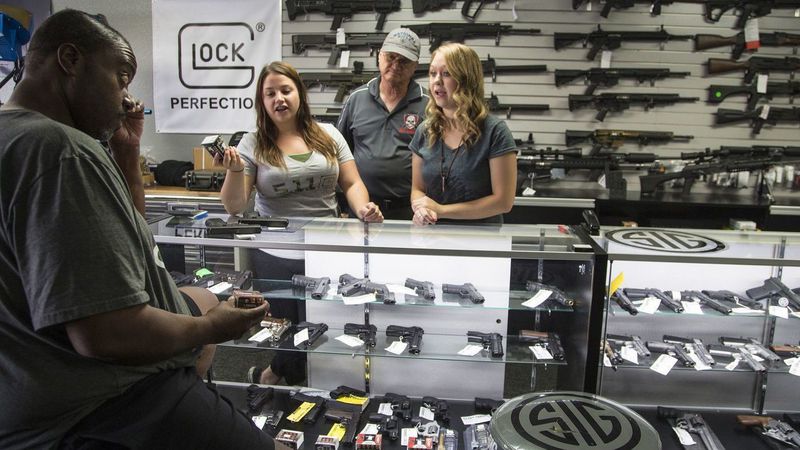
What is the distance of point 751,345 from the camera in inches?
95.4

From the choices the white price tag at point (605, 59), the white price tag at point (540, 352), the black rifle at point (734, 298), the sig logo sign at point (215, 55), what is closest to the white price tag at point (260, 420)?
the white price tag at point (540, 352)

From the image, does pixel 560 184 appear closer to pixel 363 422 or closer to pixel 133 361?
pixel 363 422

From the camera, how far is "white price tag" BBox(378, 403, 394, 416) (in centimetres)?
236

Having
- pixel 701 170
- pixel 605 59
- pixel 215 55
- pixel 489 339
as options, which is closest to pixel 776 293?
pixel 489 339

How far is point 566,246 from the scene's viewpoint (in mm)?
2088

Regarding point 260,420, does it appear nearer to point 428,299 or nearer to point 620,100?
point 428,299

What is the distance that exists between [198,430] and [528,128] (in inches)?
198

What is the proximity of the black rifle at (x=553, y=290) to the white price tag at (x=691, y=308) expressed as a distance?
514 millimetres

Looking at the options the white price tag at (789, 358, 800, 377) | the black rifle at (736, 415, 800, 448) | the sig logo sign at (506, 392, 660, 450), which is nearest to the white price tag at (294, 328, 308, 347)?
the sig logo sign at (506, 392, 660, 450)

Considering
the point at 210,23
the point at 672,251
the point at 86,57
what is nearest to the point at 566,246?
the point at 672,251

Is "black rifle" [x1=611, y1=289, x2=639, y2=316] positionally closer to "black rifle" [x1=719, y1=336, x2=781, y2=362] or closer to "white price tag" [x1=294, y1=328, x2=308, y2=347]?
"black rifle" [x1=719, y1=336, x2=781, y2=362]

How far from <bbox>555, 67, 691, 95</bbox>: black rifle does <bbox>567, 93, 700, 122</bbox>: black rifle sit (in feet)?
0.36

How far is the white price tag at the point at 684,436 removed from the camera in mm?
2184

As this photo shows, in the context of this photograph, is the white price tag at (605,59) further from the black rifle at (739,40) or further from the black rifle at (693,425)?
the black rifle at (693,425)
